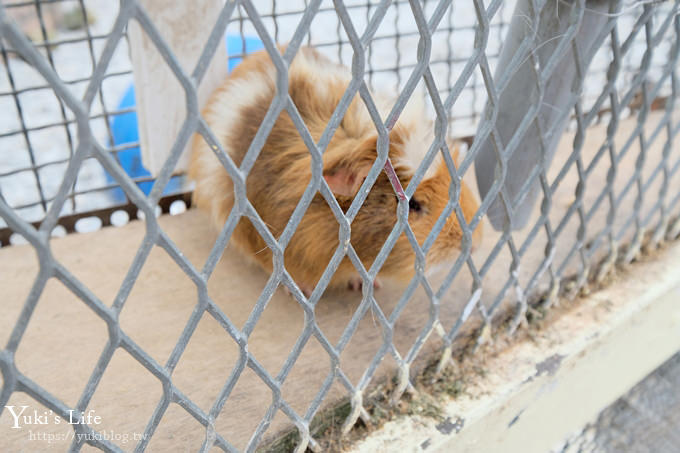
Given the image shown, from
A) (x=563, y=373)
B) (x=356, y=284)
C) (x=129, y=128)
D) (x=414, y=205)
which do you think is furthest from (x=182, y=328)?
(x=129, y=128)

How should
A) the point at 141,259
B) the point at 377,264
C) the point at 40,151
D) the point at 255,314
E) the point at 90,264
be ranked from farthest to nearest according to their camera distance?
the point at 40,151 → the point at 90,264 → the point at 377,264 → the point at 255,314 → the point at 141,259

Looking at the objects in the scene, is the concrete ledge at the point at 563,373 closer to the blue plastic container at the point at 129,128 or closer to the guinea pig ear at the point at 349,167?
the guinea pig ear at the point at 349,167

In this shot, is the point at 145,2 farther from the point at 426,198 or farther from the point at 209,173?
the point at 426,198

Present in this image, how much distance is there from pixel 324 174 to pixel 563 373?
69cm

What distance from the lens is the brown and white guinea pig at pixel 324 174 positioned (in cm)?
119

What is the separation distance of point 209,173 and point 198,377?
57 cm

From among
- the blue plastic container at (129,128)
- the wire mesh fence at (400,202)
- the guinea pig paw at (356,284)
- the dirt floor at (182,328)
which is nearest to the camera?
A: the wire mesh fence at (400,202)

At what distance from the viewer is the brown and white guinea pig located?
119 cm

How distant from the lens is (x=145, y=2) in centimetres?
136

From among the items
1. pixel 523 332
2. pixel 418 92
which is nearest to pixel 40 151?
pixel 418 92

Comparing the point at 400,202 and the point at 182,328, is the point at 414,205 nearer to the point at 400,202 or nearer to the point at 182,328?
the point at 400,202

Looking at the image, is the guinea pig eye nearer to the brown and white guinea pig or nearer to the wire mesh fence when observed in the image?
the brown and white guinea pig

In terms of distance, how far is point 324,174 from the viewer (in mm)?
1160

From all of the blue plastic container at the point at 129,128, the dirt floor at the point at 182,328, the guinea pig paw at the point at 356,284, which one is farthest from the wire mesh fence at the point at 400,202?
the blue plastic container at the point at 129,128
